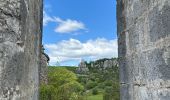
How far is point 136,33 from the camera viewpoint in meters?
4.05

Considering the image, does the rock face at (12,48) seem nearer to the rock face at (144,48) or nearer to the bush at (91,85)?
the rock face at (144,48)

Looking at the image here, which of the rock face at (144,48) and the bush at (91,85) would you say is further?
the bush at (91,85)

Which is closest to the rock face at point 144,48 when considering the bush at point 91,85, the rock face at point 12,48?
the rock face at point 12,48

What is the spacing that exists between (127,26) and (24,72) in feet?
6.11

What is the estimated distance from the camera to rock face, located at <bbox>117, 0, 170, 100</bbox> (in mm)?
3217

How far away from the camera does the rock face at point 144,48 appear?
10.6ft

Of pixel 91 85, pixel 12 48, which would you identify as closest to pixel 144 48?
pixel 12 48

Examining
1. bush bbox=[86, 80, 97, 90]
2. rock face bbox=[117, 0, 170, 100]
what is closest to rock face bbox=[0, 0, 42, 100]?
rock face bbox=[117, 0, 170, 100]


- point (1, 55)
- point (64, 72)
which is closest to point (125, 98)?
point (1, 55)

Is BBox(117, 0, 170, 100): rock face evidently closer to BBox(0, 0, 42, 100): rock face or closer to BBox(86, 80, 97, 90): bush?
BBox(0, 0, 42, 100): rock face

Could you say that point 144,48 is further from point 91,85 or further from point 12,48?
point 91,85

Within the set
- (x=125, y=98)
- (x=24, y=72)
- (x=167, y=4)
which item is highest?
(x=167, y=4)

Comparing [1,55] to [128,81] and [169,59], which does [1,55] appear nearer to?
[169,59]

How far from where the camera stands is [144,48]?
378cm
